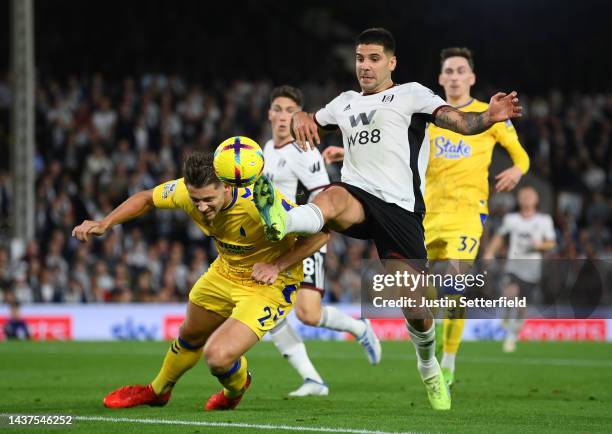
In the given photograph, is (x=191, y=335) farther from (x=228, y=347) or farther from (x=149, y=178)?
(x=149, y=178)

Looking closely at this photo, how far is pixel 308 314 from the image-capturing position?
10.0 meters

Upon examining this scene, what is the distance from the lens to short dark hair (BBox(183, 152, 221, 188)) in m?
7.14

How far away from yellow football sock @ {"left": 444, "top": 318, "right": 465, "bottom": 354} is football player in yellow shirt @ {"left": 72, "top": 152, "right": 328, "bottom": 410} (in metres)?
2.34

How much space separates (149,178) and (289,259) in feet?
46.0

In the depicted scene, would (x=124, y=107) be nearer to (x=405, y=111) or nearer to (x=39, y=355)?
(x=39, y=355)

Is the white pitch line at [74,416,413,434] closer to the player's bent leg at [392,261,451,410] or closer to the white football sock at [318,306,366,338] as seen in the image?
the player's bent leg at [392,261,451,410]

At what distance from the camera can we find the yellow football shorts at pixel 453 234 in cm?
982

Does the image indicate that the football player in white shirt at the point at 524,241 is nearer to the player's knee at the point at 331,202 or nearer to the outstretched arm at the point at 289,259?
the player's knee at the point at 331,202

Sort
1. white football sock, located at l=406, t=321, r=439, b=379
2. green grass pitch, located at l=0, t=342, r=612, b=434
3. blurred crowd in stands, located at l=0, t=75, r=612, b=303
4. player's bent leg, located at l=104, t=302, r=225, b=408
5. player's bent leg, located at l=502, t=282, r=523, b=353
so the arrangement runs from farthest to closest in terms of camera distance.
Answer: blurred crowd in stands, located at l=0, t=75, r=612, b=303 → player's bent leg, located at l=502, t=282, r=523, b=353 → white football sock, located at l=406, t=321, r=439, b=379 → player's bent leg, located at l=104, t=302, r=225, b=408 → green grass pitch, located at l=0, t=342, r=612, b=434

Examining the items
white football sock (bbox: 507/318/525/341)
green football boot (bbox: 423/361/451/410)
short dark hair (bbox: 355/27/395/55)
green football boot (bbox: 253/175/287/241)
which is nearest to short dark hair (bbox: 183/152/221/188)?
green football boot (bbox: 253/175/287/241)

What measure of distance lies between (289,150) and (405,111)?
256 cm

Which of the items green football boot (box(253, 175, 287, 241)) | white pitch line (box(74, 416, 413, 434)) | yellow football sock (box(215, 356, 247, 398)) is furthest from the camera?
yellow football sock (box(215, 356, 247, 398))

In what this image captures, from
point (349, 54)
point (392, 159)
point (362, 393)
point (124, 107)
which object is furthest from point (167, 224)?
point (392, 159)

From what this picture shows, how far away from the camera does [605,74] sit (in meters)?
28.2
